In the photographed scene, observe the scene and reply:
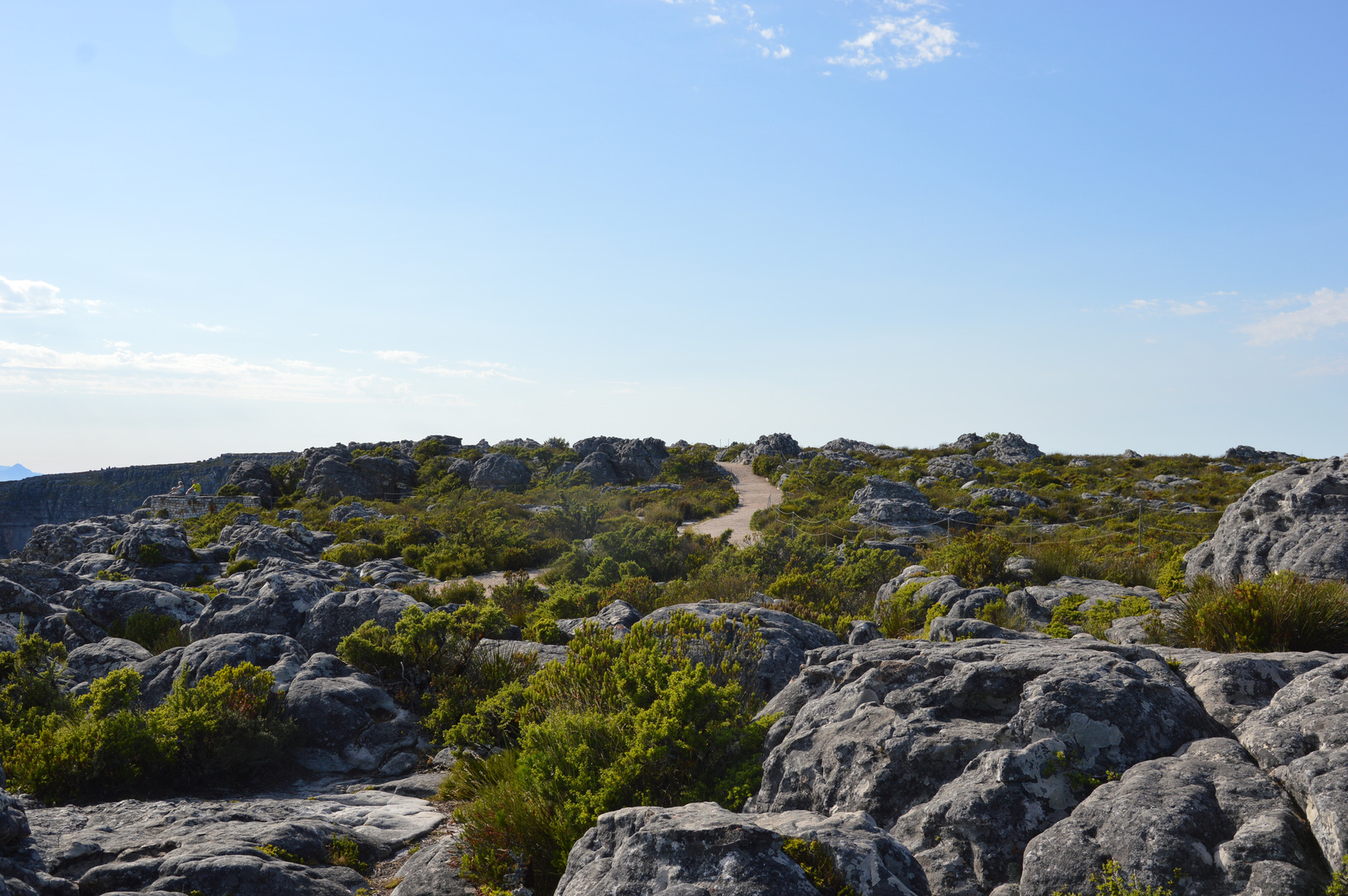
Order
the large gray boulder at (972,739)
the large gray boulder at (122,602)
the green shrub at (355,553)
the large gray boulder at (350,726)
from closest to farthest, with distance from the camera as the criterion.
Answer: the large gray boulder at (972,739)
the large gray boulder at (350,726)
the large gray boulder at (122,602)
the green shrub at (355,553)

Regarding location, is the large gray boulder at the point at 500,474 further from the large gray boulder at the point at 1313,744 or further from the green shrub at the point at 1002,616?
the large gray boulder at the point at 1313,744

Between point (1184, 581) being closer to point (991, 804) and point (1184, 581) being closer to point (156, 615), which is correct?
point (991, 804)

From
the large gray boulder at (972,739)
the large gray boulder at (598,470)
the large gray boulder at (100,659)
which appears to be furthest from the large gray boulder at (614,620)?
the large gray boulder at (598,470)

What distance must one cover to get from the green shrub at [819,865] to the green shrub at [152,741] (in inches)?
274

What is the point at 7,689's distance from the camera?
8.62m

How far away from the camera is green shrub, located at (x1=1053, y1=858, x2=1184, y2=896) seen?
3236 mm

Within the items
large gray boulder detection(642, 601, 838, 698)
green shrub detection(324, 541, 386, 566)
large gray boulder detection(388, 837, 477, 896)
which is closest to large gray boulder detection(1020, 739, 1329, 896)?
large gray boulder detection(388, 837, 477, 896)

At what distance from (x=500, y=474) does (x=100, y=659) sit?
34.7 metres

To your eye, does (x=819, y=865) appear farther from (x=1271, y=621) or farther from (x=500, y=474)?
(x=500, y=474)

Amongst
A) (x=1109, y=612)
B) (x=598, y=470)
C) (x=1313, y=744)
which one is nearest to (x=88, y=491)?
(x=598, y=470)

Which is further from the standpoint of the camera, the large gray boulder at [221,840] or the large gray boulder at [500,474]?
the large gray boulder at [500,474]

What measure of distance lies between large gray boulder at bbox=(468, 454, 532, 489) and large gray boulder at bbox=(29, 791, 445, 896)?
37.5 meters

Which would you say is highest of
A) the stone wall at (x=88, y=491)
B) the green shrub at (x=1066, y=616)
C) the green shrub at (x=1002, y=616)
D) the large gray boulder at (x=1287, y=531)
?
the large gray boulder at (x=1287, y=531)

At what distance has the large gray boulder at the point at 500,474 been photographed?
44.6 metres
